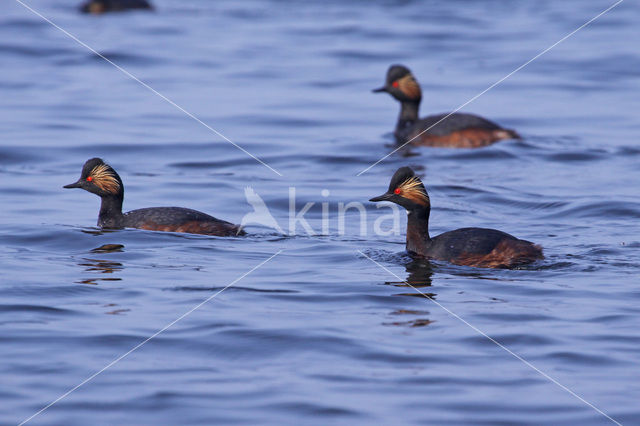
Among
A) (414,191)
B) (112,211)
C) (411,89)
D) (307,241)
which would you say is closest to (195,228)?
(112,211)

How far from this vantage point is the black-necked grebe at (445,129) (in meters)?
18.1

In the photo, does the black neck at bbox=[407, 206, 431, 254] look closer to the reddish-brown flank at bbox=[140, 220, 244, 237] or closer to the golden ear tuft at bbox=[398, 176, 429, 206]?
the golden ear tuft at bbox=[398, 176, 429, 206]

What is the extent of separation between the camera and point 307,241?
12469 mm

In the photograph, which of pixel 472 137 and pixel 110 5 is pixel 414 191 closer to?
pixel 472 137

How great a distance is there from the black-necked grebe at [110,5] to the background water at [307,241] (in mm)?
2006

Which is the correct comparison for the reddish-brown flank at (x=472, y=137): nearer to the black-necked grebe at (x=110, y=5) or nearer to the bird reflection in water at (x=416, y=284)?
the bird reflection in water at (x=416, y=284)

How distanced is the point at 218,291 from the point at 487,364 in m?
2.97

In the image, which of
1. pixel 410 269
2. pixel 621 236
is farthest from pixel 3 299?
pixel 621 236

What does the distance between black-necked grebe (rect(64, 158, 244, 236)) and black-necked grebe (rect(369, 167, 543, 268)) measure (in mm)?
2034

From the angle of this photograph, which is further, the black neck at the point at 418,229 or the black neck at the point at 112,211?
the black neck at the point at 112,211

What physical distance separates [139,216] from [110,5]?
833 inches

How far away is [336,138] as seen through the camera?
19.4 metres

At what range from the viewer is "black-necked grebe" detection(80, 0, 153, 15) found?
32.0m

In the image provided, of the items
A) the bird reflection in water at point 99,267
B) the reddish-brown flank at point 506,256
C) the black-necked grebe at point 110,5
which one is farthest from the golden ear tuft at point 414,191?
the black-necked grebe at point 110,5
